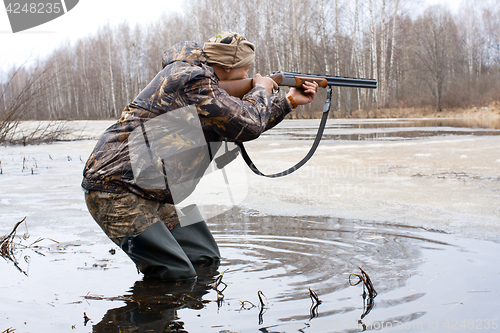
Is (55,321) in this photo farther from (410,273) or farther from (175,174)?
(410,273)

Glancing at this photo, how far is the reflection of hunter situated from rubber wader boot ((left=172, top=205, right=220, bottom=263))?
34 centimetres

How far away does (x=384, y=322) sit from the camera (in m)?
1.92

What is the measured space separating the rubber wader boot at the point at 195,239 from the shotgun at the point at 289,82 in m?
0.89

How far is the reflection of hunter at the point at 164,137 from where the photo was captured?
94.2 inches

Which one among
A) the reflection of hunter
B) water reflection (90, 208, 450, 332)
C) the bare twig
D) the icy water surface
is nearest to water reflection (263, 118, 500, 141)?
the icy water surface

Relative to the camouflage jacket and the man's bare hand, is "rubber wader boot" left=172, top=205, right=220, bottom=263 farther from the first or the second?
the man's bare hand

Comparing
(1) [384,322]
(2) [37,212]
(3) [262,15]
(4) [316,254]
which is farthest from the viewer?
(3) [262,15]

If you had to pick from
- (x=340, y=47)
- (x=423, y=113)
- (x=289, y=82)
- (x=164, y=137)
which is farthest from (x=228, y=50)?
(x=340, y=47)

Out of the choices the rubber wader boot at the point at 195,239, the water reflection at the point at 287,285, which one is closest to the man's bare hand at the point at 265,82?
the rubber wader boot at the point at 195,239

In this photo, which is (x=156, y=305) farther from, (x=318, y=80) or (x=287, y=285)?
(x=318, y=80)

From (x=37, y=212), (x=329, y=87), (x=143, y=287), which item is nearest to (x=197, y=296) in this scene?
(x=143, y=287)

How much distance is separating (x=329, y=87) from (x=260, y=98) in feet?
3.69

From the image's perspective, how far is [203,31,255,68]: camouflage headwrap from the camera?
2535 mm

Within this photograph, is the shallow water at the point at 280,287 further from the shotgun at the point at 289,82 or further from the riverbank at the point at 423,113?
A: the riverbank at the point at 423,113
